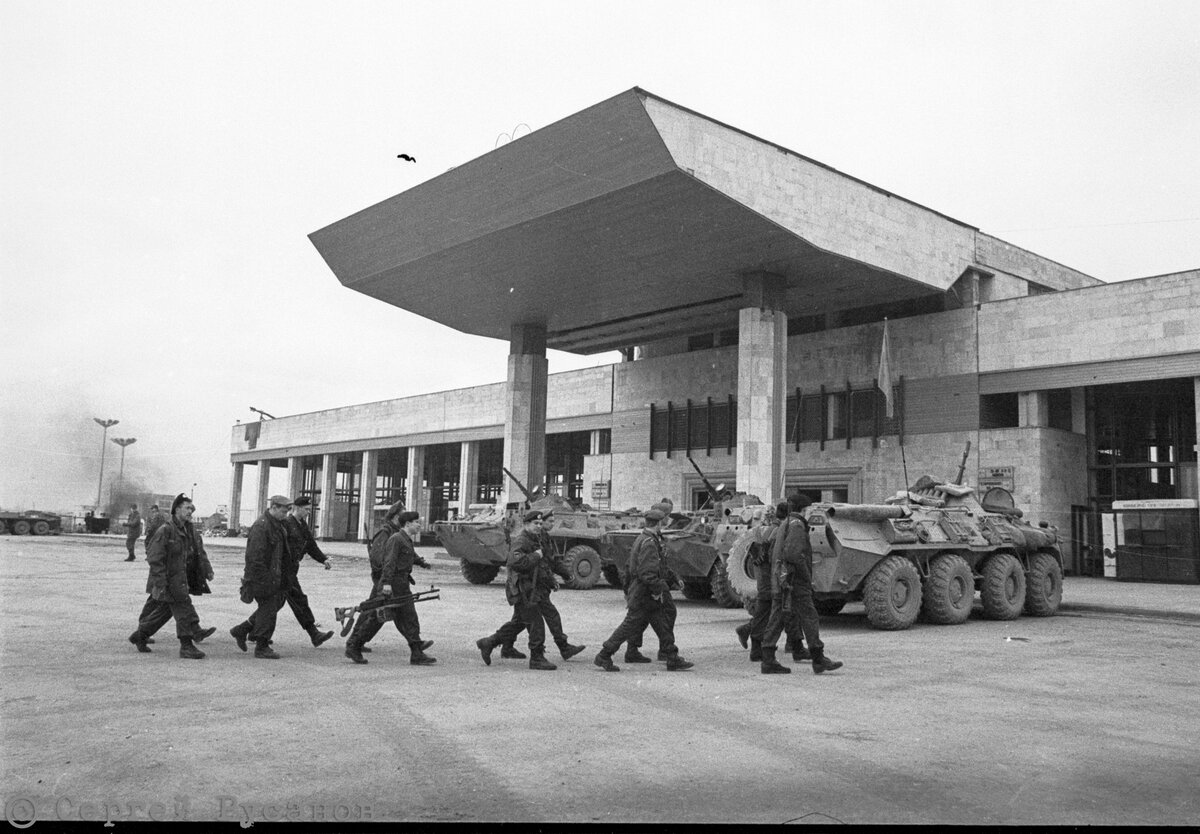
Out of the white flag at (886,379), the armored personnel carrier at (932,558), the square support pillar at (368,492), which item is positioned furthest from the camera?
the square support pillar at (368,492)

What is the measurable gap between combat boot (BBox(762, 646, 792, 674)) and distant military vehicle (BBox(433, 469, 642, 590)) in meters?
10.9

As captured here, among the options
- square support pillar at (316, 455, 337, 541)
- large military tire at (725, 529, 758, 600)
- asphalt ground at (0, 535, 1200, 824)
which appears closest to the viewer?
asphalt ground at (0, 535, 1200, 824)

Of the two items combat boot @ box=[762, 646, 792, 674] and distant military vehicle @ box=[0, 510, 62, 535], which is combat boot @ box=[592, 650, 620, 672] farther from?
distant military vehicle @ box=[0, 510, 62, 535]

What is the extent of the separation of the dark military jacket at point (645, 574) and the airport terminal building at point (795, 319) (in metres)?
14.1

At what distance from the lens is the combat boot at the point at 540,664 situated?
9.42 meters

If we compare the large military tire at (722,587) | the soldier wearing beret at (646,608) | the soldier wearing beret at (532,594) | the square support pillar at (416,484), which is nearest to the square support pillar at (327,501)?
the square support pillar at (416,484)

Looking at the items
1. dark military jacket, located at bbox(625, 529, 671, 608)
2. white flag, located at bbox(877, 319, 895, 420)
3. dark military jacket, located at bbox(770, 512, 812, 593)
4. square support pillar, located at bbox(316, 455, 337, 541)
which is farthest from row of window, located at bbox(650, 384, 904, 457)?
square support pillar, located at bbox(316, 455, 337, 541)

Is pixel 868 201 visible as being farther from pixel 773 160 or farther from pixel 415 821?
pixel 415 821

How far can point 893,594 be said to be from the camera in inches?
521

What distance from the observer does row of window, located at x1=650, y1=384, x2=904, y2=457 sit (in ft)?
101

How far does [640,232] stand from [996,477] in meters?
11.5

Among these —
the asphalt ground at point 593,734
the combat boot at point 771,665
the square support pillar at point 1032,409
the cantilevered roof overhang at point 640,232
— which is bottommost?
the asphalt ground at point 593,734

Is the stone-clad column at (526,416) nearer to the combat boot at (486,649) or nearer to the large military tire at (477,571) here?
the large military tire at (477,571)

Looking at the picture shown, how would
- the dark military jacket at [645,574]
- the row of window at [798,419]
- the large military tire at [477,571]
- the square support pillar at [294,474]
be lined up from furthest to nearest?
the square support pillar at [294,474] → the row of window at [798,419] → the large military tire at [477,571] → the dark military jacket at [645,574]
